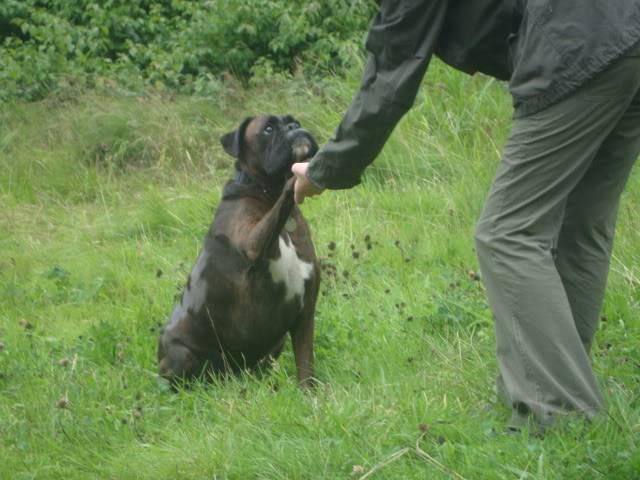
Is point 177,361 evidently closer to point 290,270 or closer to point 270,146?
point 290,270

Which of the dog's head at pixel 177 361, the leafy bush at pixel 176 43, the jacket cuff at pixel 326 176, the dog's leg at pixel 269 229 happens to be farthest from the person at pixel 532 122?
the leafy bush at pixel 176 43

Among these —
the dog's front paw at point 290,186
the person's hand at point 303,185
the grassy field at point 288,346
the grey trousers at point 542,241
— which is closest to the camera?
the grey trousers at point 542,241

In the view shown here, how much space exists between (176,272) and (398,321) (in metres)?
2.07

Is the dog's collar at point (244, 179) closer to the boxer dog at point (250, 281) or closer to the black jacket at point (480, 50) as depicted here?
the boxer dog at point (250, 281)

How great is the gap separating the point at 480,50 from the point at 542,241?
2.35 ft

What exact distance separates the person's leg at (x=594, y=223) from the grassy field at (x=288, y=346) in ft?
1.15

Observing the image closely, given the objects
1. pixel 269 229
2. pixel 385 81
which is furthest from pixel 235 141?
pixel 385 81

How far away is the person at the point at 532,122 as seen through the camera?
3.75 metres

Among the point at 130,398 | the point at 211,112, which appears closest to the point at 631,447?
the point at 130,398

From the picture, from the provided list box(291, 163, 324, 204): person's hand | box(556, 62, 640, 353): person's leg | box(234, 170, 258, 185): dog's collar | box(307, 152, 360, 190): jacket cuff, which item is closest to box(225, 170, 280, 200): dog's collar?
box(234, 170, 258, 185): dog's collar

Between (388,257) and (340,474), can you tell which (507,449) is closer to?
(340,474)

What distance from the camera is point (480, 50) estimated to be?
4098 mm

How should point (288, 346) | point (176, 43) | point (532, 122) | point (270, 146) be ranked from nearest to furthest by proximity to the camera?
point (532, 122)
point (270, 146)
point (288, 346)
point (176, 43)

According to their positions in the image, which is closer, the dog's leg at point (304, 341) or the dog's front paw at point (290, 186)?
the dog's front paw at point (290, 186)
